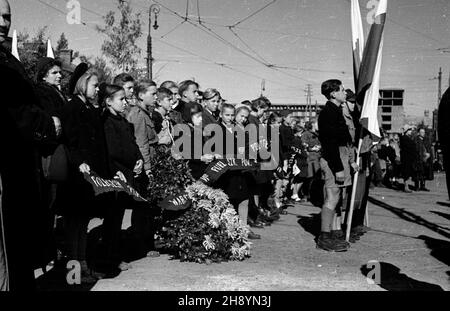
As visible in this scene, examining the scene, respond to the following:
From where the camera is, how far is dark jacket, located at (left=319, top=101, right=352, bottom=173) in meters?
6.69

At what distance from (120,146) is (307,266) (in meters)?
2.46

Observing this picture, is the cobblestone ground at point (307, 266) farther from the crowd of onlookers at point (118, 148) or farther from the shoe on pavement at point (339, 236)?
the crowd of onlookers at point (118, 148)

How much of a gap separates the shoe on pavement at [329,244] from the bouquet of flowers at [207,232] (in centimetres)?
117

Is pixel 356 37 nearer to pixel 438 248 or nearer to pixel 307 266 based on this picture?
pixel 438 248

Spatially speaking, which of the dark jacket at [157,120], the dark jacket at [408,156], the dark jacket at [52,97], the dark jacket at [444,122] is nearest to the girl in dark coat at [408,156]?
the dark jacket at [408,156]

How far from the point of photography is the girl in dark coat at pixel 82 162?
15.5 feet

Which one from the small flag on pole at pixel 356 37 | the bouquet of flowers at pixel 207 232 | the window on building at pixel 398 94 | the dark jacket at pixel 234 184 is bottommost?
the bouquet of flowers at pixel 207 232

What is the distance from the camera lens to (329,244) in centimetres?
668

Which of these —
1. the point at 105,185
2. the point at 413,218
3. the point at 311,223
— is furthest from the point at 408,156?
the point at 105,185

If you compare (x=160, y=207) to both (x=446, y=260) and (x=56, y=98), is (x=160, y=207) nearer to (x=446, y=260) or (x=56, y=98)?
(x=56, y=98)

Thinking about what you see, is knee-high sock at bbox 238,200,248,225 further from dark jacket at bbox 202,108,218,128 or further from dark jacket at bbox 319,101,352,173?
dark jacket at bbox 319,101,352,173

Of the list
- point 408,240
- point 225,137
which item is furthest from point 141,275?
point 408,240

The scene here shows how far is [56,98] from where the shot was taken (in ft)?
16.4
